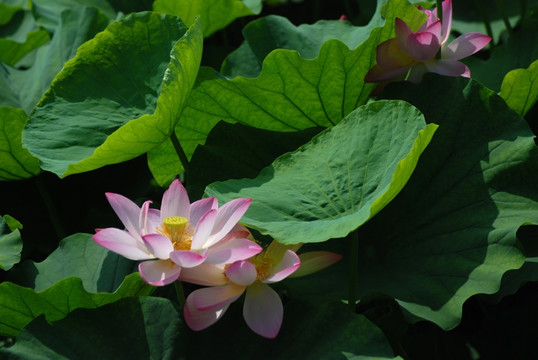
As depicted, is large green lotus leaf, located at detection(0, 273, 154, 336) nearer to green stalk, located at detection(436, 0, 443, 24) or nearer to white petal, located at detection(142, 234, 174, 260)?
white petal, located at detection(142, 234, 174, 260)

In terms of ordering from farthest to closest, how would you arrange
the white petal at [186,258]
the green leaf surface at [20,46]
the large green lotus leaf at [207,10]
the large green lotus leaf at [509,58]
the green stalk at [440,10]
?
1. the green leaf surface at [20,46]
2. the large green lotus leaf at [207,10]
3. the large green lotus leaf at [509,58]
4. the green stalk at [440,10]
5. the white petal at [186,258]

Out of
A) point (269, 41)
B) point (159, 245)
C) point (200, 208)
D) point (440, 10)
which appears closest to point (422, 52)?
point (440, 10)

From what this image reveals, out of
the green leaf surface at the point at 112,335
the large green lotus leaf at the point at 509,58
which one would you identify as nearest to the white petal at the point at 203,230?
the green leaf surface at the point at 112,335

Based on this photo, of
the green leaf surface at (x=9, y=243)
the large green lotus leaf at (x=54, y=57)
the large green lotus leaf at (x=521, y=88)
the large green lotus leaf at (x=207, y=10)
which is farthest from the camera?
the large green lotus leaf at (x=207, y=10)

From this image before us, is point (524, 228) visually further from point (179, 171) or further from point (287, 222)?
point (179, 171)

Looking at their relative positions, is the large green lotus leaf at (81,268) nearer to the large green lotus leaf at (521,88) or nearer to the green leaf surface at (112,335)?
the green leaf surface at (112,335)

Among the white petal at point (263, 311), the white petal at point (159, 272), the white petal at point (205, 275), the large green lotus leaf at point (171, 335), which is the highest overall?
the white petal at point (159, 272)

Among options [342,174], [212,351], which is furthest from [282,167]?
[212,351]
